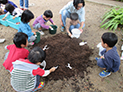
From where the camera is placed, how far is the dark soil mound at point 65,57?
83.6 inches

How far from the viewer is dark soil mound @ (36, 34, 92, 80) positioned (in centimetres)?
212

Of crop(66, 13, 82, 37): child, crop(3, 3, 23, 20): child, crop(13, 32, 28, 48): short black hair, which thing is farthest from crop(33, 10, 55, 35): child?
crop(13, 32, 28, 48): short black hair

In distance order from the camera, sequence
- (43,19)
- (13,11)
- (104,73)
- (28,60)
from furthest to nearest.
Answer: (13,11) → (43,19) → (104,73) → (28,60)

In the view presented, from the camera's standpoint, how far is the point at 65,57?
2.44 metres

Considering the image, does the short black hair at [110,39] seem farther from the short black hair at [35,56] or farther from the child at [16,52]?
the child at [16,52]

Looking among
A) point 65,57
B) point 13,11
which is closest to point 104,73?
point 65,57

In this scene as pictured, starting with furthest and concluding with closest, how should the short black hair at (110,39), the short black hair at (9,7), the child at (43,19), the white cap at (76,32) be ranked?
the short black hair at (9,7) → the white cap at (76,32) → the child at (43,19) → the short black hair at (110,39)

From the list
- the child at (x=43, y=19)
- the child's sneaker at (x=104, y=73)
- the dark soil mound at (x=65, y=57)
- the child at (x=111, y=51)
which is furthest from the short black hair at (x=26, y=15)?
the child's sneaker at (x=104, y=73)

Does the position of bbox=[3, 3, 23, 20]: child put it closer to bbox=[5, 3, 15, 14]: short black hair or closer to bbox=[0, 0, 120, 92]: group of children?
bbox=[5, 3, 15, 14]: short black hair

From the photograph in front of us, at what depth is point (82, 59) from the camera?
2418 millimetres

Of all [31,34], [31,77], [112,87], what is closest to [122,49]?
[112,87]

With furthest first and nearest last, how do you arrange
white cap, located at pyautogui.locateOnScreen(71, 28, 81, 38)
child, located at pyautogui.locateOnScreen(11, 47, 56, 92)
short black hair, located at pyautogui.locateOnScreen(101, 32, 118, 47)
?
1. white cap, located at pyautogui.locateOnScreen(71, 28, 81, 38)
2. short black hair, located at pyautogui.locateOnScreen(101, 32, 118, 47)
3. child, located at pyautogui.locateOnScreen(11, 47, 56, 92)

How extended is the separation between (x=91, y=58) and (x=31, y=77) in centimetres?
174

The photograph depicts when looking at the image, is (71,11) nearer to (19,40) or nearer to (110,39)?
(110,39)
